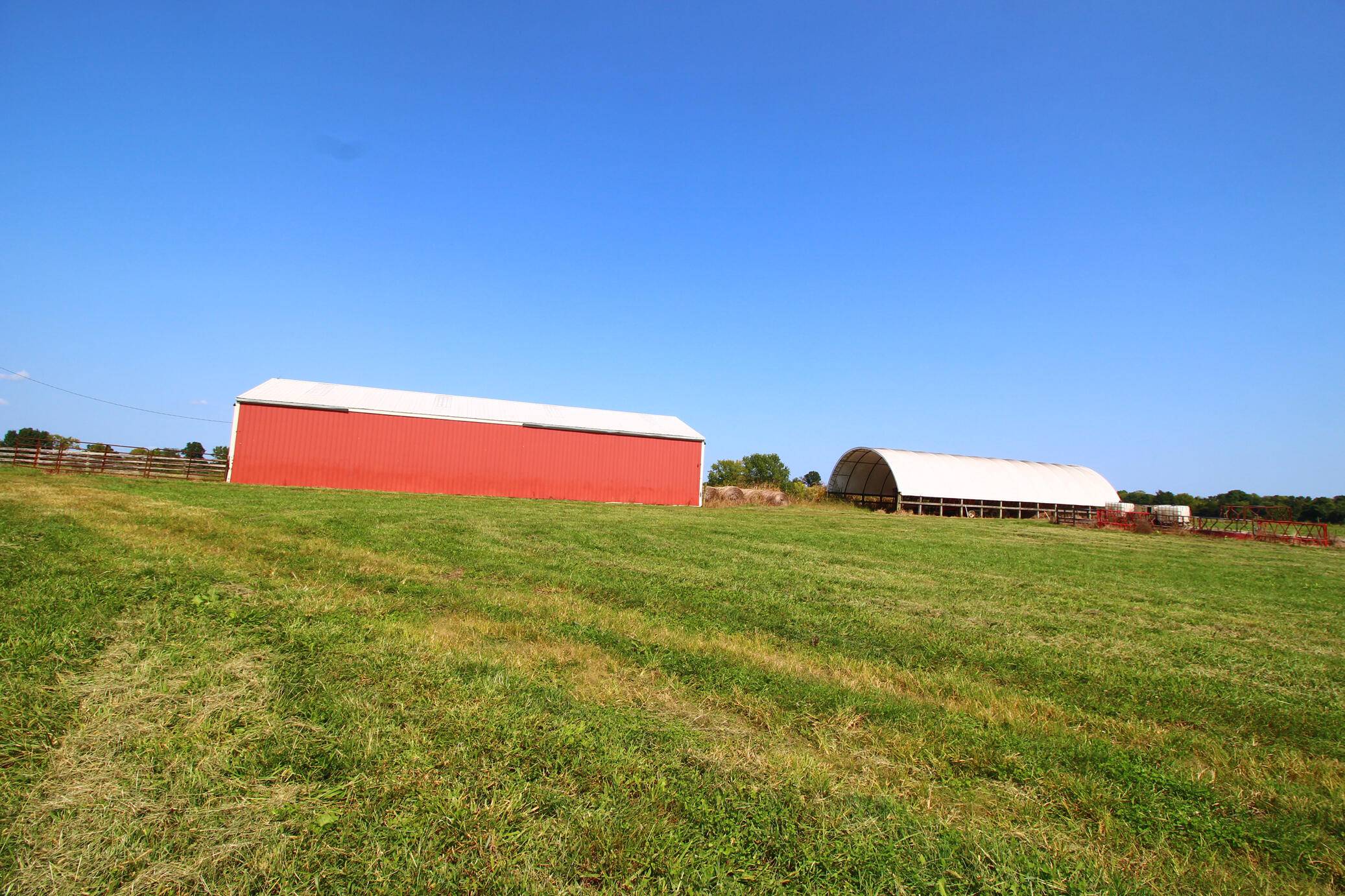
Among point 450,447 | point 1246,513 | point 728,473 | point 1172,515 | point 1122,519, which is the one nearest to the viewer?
point 450,447

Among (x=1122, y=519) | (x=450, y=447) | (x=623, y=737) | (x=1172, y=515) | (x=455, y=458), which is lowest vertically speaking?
(x=623, y=737)

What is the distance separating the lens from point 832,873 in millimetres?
2445

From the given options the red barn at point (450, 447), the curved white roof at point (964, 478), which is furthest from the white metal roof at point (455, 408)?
the curved white roof at point (964, 478)

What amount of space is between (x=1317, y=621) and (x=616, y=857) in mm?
10138

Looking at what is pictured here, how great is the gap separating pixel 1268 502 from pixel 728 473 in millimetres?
53405

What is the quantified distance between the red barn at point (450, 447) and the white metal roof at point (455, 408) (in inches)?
2.7

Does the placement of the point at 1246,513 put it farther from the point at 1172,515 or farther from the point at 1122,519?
the point at 1122,519

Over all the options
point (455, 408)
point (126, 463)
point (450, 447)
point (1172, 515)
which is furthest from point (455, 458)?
point (1172, 515)

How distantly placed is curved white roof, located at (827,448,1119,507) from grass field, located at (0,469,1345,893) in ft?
98.6

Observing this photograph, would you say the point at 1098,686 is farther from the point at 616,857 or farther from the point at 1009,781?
the point at 616,857

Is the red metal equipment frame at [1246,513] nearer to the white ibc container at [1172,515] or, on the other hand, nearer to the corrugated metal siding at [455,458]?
the white ibc container at [1172,515]

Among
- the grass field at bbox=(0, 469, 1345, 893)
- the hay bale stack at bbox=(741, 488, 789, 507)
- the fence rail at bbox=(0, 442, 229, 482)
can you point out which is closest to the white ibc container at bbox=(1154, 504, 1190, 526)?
the hay bale stack at bbox=(741, 488, 789, 507)

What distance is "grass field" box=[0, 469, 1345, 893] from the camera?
246 centimetres

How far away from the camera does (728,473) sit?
60.4 meters
